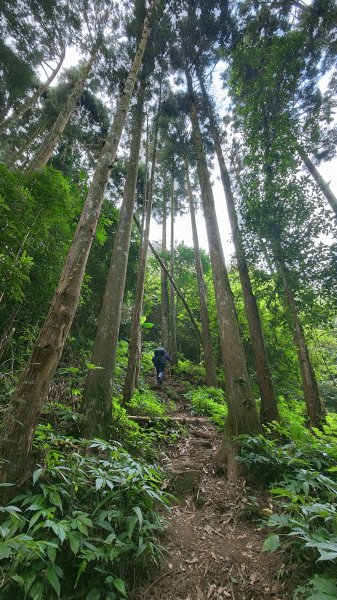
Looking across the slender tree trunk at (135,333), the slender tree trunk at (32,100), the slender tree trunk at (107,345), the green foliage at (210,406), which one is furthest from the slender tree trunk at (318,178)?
the slender tree trunk at (32,100)

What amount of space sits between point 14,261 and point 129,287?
649 cm

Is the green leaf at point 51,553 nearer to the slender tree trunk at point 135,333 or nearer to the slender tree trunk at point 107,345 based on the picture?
the slender tree trunk at point 107,345

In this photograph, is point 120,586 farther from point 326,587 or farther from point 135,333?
point 135,333

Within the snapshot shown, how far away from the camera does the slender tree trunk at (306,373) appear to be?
666cm

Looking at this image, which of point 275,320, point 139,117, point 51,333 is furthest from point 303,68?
point 51,333

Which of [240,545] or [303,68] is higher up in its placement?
[303,68]

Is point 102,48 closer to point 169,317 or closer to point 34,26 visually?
point 34,26

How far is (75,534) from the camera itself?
7.08ft

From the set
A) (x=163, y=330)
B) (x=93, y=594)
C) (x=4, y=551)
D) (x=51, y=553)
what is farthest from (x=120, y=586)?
(x=163, y=330)

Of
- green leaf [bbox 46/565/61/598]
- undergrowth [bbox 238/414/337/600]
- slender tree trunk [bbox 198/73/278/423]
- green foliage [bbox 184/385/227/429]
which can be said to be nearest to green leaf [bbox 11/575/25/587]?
green leaf [bbox 46/565/61/598]

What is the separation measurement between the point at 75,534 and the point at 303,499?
220 cm

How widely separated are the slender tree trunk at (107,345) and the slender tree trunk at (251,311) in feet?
11.2

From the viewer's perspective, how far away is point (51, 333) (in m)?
2.79

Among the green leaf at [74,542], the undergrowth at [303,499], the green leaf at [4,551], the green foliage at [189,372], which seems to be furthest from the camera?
the green foliage at [189,372]
